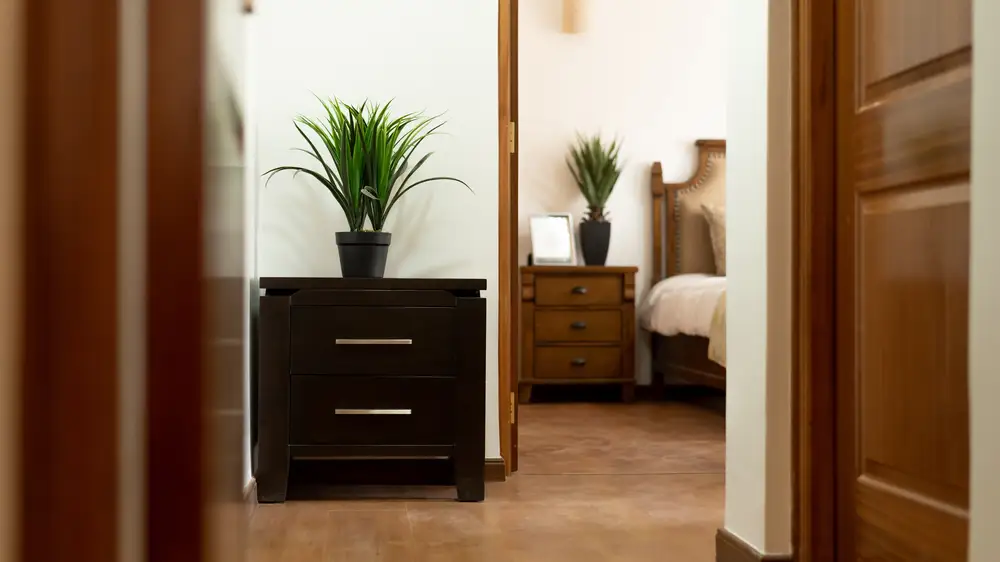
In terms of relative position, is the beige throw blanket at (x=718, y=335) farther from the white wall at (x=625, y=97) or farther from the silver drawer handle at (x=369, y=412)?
the silver drawer handle at (x=369, y=412)

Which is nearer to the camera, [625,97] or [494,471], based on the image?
[494,471]

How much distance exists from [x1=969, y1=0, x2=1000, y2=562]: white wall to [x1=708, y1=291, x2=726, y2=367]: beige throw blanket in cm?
300

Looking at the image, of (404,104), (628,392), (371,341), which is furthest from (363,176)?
(628,392)

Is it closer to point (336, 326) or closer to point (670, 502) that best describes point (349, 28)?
point (336, 326)

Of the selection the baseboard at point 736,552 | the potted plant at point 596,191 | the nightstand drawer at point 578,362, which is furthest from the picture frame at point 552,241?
the baseboard at point 736,552

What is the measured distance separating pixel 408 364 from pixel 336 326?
23 cm

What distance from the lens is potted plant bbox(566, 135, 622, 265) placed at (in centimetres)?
532

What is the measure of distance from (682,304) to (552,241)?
91 centimetres

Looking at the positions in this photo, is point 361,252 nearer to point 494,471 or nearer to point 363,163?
point 363,163

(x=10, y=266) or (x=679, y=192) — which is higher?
(x=679, y=192)

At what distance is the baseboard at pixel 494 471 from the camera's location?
116 inches

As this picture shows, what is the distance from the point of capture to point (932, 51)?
4.75 feet

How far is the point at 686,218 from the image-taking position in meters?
5.51

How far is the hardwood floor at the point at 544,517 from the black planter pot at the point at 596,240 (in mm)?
1836
